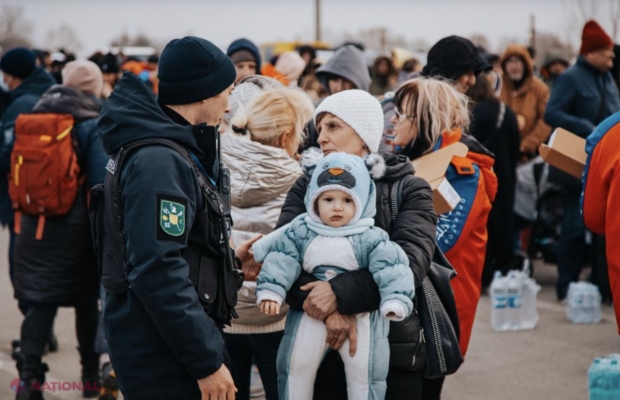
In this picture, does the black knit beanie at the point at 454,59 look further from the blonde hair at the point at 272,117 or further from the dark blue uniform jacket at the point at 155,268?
the dark blue uniform jacket at the point at 155,268

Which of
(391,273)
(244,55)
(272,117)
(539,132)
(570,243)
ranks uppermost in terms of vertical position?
(272,117)

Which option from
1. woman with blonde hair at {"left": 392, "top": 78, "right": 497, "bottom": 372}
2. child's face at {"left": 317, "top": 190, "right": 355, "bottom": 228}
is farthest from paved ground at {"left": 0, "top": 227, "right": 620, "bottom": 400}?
child's face at {"left": 317, "top": 190, "right": 355, "bottom": 228}

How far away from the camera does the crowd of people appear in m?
2.90

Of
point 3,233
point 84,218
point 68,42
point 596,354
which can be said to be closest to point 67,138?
point 84,218

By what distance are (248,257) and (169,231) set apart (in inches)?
42.1

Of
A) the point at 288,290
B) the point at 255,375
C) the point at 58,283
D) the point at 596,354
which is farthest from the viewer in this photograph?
the point at 596,354

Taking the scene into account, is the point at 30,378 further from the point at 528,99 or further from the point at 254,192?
the point at 528,99

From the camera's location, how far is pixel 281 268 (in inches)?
133

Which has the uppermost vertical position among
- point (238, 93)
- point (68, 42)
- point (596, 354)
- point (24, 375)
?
point (238, 93)

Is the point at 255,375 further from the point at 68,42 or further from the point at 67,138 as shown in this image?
the point at 68,42

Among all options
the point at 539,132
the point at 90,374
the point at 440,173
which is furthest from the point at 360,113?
the point at 539,132

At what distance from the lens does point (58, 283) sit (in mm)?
5453

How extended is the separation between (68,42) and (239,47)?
56961mm

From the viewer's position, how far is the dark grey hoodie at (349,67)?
22.2 ft
